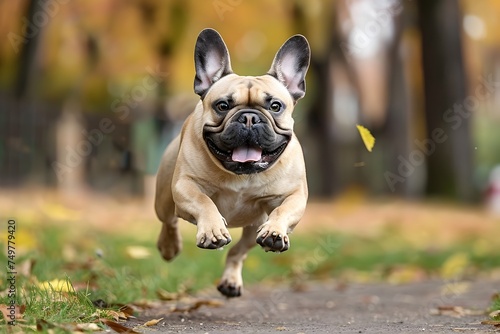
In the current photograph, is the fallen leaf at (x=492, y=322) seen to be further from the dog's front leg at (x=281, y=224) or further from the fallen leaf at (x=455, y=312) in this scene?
the dog's front leg at (x=281, y=224)

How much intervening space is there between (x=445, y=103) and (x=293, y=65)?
11.1 metres

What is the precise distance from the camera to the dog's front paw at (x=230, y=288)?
5.72 m

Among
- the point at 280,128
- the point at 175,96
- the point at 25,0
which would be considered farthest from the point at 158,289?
the point at 175,96

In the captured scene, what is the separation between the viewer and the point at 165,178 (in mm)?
5609

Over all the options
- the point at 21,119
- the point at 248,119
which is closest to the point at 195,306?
the point at 248,119

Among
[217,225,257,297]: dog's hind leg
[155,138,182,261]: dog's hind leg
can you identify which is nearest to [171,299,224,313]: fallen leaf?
[217,225,257,297]: dog's hind leg

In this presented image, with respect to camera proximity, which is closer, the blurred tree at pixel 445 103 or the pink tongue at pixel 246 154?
the pink tongue at pixel 246 154

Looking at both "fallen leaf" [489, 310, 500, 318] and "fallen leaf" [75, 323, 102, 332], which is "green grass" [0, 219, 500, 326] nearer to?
"fallen leaf" [75, 323, 102, 332]

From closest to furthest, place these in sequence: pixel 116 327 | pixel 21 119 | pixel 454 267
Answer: pixel 116 327
pixel 454 267
pixel 21 119

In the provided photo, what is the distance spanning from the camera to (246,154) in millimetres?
4715

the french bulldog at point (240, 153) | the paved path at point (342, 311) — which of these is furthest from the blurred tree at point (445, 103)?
the french bulldog at point (240, 153)

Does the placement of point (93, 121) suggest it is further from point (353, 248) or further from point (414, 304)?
point (414, 304)

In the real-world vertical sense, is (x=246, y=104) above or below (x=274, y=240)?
above

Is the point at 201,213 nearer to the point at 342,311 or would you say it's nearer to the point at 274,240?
the point at 274,240
